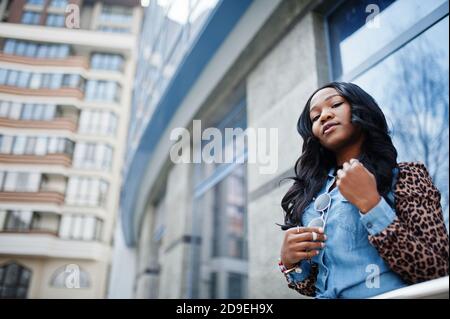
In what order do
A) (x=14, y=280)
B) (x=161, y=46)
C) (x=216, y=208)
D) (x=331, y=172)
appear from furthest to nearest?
(x=216, y=208) < (x=161, y=46) < (x=14, y=280) < (x=331, y=172)

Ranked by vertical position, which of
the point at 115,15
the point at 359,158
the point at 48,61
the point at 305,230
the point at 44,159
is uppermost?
the point at 115,15

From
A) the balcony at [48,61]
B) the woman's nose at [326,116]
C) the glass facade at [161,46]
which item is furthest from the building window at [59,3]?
the woman's nose at [326,116]

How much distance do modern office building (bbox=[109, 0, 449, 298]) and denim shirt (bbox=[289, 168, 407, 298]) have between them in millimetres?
696

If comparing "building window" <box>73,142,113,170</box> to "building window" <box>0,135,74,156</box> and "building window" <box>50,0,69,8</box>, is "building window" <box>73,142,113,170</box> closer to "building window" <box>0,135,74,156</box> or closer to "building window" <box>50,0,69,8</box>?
"building window" <box>0,135,74,156</box>

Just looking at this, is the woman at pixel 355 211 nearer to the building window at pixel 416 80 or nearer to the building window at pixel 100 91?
the building window at pixel 416 80

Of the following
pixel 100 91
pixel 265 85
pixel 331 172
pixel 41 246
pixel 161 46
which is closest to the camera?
pixel 331 172

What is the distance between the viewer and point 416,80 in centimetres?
188

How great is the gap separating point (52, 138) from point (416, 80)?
227 centimetres

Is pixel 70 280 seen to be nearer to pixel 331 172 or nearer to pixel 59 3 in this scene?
pixel 331 172

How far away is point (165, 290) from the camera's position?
630 centimetres

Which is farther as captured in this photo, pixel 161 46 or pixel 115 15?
pixel 161 46

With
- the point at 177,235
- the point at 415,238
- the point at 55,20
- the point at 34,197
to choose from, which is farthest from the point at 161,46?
the point at 415,238

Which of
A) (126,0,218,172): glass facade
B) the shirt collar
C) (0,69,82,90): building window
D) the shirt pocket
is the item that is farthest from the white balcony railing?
(126,0,218,172): glass facade

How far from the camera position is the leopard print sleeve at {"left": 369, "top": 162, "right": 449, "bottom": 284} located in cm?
109
